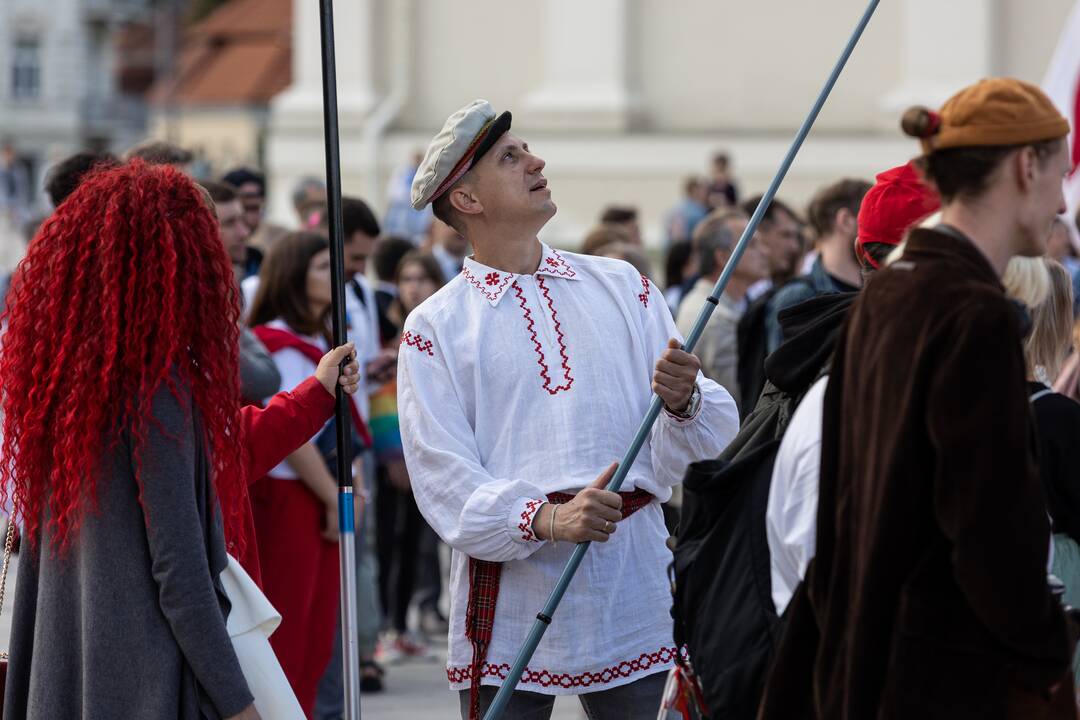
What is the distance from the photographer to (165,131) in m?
52.3

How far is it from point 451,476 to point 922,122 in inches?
56.8

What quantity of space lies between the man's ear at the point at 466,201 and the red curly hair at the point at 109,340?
0.68 meters

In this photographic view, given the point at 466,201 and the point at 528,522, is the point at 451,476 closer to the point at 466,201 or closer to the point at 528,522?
the point at 528,522

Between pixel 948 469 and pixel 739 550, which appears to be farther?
pixel 739 550

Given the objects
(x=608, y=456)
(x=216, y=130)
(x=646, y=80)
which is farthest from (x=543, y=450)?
(x=216, y=130)

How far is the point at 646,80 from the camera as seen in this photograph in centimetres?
1986

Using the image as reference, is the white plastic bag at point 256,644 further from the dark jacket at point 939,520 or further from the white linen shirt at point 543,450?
the dark jacket at point 939,520

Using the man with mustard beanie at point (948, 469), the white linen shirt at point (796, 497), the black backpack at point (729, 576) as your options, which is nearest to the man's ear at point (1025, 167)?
the man with mustard beanie at point (948, 469)

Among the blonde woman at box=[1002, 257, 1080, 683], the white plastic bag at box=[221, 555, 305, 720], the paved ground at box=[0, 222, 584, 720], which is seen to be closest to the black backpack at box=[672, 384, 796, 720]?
the blonde woman at box=[1002, 257, 1080, 683]

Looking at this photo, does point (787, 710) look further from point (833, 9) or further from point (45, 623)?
point (833, 9)

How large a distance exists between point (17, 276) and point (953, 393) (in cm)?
194

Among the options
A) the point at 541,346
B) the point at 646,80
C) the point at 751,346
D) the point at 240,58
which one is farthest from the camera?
the point at 240,58

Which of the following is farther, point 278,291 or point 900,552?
point 278,291

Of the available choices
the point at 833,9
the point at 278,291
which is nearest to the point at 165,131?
the point at 833,9
